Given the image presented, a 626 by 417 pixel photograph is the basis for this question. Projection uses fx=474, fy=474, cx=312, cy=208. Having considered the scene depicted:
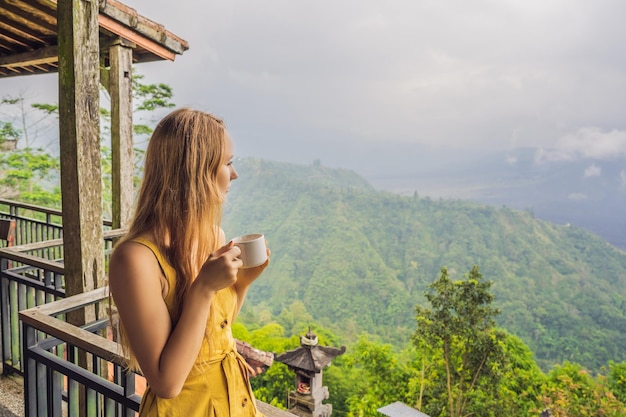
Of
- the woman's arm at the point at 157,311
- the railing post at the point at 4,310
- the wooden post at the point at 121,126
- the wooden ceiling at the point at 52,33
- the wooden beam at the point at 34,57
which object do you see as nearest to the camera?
the woman's arm at the point at 157,311

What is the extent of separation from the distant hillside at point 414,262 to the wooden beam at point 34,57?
89.5ft

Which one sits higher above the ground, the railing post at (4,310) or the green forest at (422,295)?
the railing post at (4,310)

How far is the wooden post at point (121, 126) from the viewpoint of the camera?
3.33 metres

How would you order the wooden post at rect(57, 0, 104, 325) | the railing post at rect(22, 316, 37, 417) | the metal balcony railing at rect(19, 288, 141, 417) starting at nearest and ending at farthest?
the metal balcony railing at rect(19, 288, 141, 417)
the railing post at rect(22, 316, 37, 417)
the wooden post at rect(57, 0, 104, 325)

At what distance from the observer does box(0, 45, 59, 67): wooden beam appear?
3668mm

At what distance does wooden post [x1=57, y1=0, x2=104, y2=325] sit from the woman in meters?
1.51

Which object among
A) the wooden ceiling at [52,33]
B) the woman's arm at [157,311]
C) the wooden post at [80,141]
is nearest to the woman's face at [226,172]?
the woman's arm at [157,311]

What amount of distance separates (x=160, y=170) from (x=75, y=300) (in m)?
1.10

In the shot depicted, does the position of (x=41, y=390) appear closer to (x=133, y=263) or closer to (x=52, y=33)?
(x=133, y=263)

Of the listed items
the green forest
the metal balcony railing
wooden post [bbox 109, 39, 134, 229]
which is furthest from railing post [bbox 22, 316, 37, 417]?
wooden post [bbox 109, 39, 134, 229]

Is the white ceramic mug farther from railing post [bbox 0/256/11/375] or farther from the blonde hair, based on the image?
railing post [bbox 0/256/11/375]

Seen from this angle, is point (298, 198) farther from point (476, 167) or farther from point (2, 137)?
point (476, 167)

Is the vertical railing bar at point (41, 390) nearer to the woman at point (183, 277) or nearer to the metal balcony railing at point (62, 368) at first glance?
the metal balcony railing at point (62, 368)

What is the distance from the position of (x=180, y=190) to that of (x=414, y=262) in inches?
1831
